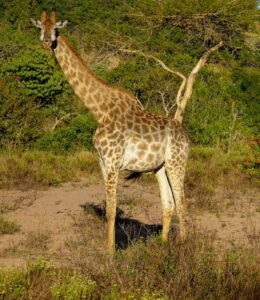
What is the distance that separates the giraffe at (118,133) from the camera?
22.8 feet

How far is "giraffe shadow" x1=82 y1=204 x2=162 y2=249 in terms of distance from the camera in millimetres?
7937

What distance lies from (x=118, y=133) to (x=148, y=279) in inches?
92.4

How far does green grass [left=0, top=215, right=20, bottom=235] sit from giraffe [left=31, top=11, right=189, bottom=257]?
5.79 ft

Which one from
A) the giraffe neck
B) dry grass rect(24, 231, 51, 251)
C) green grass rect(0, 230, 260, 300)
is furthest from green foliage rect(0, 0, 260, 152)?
green grass rect(0, 230, 260, 300)

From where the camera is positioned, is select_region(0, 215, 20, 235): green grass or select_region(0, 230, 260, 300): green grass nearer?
select_region(0, 230, 260, 300): green grass

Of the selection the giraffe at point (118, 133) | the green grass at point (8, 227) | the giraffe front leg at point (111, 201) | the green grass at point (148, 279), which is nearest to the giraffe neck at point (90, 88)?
the giraffe at point (118, 133)

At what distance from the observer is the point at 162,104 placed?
794 inches

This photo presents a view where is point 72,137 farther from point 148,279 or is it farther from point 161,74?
point 148,279

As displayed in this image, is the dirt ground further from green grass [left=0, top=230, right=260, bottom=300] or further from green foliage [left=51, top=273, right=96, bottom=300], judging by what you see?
green foliage [left=51, top=273, right=96, bottom=300]

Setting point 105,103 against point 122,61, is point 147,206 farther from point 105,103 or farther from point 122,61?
point 122,61

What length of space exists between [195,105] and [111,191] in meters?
12.1

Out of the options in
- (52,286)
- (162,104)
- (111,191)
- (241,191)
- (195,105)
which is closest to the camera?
(52,286)

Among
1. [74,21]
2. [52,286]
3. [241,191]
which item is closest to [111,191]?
[52,286]

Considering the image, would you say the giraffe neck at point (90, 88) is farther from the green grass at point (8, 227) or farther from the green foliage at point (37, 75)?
the green foliage at point (37, 75)
